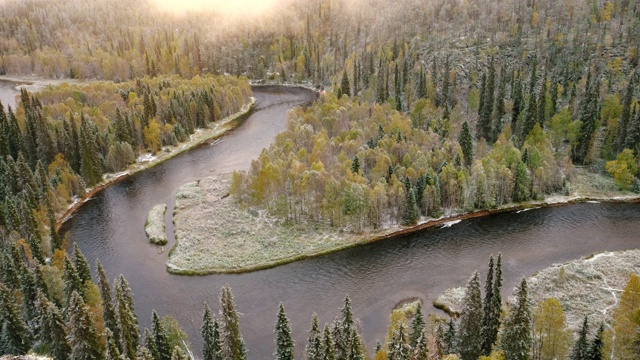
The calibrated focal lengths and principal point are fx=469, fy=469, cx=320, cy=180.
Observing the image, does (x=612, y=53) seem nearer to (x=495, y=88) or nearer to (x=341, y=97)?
(x=495, y=88)

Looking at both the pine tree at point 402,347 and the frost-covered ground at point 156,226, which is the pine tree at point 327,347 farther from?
the frost-covered ground at point 156,226

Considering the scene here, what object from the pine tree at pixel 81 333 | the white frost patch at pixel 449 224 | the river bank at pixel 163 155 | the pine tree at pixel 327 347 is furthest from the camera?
the river bank at pixel 163 155

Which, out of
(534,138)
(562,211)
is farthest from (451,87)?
(562,211)

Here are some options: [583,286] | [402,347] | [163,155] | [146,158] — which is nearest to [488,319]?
[402,347]

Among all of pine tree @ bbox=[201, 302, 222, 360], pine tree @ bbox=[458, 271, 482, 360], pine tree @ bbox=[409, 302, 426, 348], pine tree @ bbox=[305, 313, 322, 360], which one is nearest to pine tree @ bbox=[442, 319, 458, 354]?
pine tree @ bbox=[458, 271, 482, 360]

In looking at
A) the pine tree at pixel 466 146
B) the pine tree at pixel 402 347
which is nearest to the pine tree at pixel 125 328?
the pine tree at pixel 402 347

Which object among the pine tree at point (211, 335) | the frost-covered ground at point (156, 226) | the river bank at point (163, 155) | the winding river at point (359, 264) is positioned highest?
the pine tree at point (211, 335)

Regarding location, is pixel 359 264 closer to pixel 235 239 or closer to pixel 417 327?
pixel 235 239
